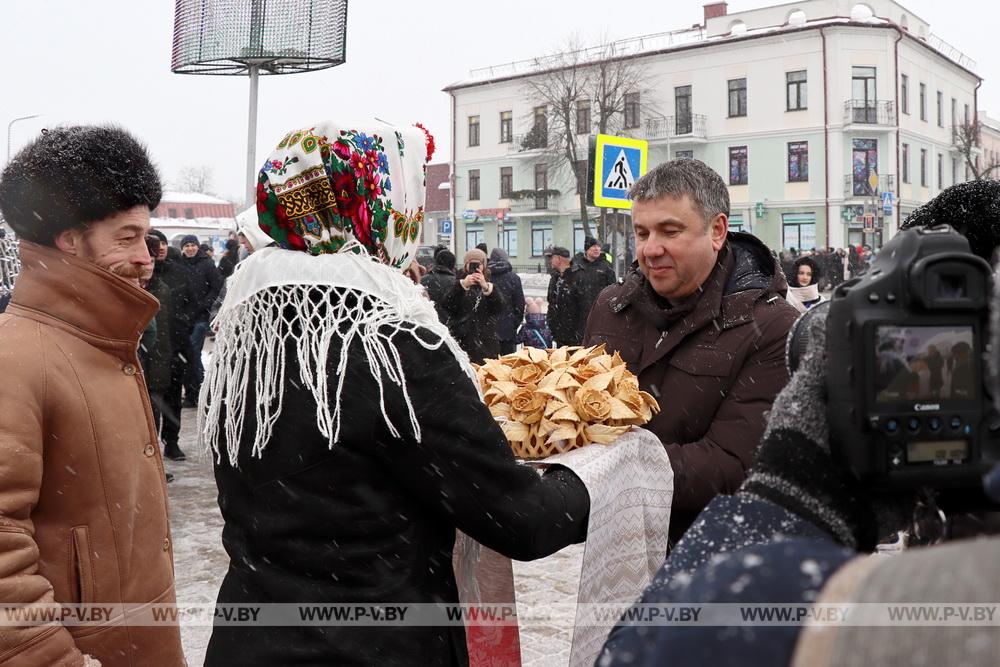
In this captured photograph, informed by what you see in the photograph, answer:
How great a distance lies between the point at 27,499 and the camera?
2025mm

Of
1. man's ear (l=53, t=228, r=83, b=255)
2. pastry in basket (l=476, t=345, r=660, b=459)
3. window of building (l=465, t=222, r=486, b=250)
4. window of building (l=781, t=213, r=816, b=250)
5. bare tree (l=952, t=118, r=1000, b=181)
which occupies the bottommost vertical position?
pastry in basket (l=476, t=345, r=660, b=459)

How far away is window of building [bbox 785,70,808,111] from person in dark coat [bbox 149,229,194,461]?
38453 mm

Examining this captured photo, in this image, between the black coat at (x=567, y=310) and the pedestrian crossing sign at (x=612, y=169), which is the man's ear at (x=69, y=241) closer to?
the pedestrian crossing sign at (x=612, y=169)

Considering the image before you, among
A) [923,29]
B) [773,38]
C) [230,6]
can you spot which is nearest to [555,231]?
[773,38]

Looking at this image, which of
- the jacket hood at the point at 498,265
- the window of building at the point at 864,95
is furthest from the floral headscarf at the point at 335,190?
the window of building at the point at 864,95

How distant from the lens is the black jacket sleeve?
180 centimetres

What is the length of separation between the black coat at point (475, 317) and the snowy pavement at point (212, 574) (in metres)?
3.61

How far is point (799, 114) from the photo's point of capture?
4338 centimetres

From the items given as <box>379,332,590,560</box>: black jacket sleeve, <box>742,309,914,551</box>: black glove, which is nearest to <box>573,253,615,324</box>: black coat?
<box>379,332,590,560</box>: black jacket sleeve

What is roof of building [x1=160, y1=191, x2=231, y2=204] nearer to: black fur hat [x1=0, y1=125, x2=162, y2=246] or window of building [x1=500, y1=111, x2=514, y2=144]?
window of building [x1=500, y1=111, x2=514, y2=144]

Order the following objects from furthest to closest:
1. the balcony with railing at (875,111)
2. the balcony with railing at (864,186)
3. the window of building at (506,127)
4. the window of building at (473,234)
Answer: the window of building at (473,234) → the window of building at (506,127) → the balcony with railing at (875,111) → the balcony with railing at (864,186)

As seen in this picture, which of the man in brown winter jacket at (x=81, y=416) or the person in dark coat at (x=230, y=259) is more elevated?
the person in dark coat at (x=230, y=259)

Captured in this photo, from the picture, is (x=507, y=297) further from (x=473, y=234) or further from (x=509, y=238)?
(x=473, y=234)

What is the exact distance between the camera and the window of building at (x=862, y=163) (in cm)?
4256
